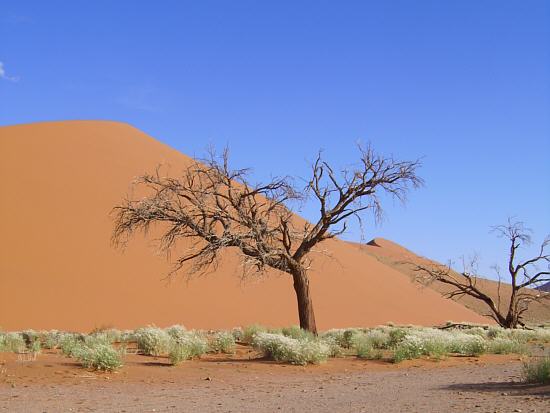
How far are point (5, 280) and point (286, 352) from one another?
70.2 feet

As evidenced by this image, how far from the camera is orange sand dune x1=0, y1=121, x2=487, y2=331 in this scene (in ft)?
98.4

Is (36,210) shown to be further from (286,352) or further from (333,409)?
(333,409)

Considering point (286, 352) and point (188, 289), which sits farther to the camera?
point (188, 289)

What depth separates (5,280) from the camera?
98.8 ft

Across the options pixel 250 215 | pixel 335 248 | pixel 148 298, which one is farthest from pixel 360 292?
pixel 250 215

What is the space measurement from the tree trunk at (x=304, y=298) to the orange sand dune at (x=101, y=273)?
7474mm

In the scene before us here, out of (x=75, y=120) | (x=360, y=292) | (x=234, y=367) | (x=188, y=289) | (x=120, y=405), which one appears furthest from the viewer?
(x=75, y=120)

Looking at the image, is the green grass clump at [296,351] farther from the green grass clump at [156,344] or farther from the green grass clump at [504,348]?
the green grass clump at [504,348]

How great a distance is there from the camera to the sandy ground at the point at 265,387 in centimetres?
788

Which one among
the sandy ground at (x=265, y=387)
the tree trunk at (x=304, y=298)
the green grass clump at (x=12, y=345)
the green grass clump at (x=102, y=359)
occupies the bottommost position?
the sandy ground at (x=265, y=387)

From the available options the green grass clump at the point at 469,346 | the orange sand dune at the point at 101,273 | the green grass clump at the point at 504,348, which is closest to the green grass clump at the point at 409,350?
the green grass clump at the point at 469,346

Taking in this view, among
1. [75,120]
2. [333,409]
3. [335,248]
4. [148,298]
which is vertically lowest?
[333,409]

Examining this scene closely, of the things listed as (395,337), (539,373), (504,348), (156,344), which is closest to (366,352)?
(395,337)

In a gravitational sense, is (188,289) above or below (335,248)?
below
